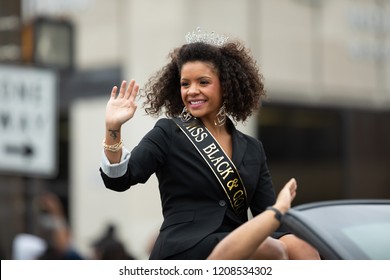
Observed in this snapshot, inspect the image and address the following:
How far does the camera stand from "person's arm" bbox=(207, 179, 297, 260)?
3062 millimetres

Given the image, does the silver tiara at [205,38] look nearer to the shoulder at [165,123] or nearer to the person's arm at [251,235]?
the shoulder at [165,123]

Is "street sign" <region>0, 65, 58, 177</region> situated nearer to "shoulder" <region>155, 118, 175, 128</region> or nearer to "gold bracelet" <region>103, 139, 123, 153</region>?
"shoulder" <region>155, 118, 175, 128</region>

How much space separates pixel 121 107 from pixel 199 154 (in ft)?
1.04

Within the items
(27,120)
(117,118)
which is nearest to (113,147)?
(117,118)

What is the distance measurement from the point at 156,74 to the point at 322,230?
3.55 feet

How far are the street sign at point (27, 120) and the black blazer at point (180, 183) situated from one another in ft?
19.0

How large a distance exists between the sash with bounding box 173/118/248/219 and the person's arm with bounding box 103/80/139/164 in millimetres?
211

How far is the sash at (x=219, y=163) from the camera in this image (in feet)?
11.5

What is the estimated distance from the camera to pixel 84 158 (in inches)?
661

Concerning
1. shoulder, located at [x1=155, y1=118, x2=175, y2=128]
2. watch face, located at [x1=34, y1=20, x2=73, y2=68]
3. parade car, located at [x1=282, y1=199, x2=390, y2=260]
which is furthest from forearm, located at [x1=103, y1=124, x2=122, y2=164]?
watch face, located at [x1=34, y1=20, x2=73, y2=68]

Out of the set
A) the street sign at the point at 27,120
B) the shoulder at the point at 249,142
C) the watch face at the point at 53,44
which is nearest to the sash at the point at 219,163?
the shoulder at the point at 249,142
